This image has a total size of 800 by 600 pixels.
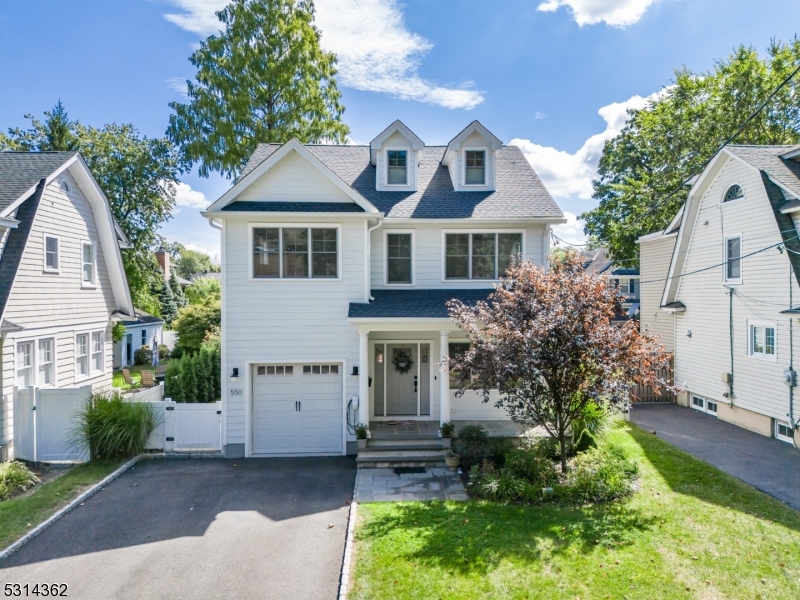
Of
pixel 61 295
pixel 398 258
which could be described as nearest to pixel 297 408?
pixel 398 258

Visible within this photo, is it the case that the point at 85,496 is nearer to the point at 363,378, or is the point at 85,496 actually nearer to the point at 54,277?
the point at 363,378

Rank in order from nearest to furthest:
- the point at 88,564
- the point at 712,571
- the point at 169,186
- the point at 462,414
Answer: the point at 712,571 → the point at 88,564 → the point at 462,414 → the point at 169,186

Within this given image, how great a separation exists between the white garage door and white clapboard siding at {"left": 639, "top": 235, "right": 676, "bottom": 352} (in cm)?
1427

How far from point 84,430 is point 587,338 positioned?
→ 11751 millimetres

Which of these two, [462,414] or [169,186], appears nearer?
[462,414]

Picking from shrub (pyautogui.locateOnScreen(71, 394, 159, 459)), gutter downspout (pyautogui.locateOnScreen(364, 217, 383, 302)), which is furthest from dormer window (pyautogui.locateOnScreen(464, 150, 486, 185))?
shrub (pyautogui.locateOnScreen(71, 394, 159, 459))

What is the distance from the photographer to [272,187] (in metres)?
12.1

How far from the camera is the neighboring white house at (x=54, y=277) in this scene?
36.7 ft

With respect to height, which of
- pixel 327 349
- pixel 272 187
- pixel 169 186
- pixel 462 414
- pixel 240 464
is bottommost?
pixel 240 464

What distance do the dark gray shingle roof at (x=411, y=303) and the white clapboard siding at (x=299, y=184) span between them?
2.86m

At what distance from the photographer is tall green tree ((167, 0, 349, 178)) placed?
67.8 feet

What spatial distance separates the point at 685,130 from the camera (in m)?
22.8

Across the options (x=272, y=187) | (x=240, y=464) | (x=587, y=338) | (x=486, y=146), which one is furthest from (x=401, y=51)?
(x=240, y=464)

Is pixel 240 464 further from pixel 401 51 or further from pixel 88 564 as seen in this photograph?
pixel 401 51
